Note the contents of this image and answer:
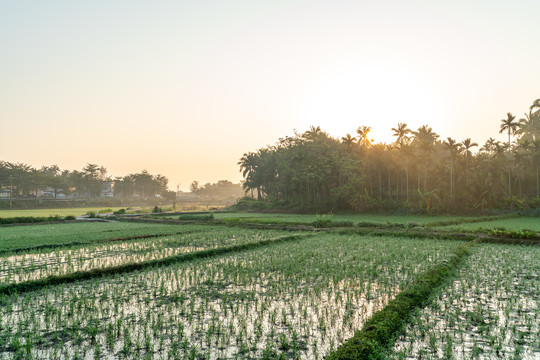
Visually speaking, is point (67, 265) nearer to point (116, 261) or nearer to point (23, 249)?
point (116, 261)

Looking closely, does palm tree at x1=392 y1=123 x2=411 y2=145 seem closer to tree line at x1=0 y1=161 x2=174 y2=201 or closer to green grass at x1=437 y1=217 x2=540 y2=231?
green grass at x1=437 y1=217 x2=540 y2=231

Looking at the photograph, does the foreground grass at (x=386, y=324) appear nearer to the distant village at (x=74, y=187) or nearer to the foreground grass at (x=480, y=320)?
the foreground grass at (x=480, y=320)

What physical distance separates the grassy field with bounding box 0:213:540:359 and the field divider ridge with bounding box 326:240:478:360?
0.26 feet

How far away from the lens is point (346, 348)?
361 centimetres

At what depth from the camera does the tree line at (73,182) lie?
6253 cm

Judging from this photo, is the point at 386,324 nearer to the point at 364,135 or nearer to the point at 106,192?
the point at 364,135

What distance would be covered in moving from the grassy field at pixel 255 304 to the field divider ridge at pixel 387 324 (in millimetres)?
81

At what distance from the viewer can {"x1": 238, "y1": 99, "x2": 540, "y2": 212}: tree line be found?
93.8 ft

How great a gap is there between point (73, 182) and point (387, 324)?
89.8 m

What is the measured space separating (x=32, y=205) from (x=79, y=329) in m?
64.6

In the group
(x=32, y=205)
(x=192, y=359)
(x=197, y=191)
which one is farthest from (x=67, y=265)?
(x=197, y=191)

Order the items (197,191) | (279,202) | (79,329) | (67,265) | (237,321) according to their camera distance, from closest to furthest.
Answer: (79,329)
(237,321)
(67,265)
(279,202)
(197,191)

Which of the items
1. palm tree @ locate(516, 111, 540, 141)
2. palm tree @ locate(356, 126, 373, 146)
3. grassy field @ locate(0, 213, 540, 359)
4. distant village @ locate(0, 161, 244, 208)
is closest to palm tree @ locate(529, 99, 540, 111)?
palm tree @ locate(516, 111, 540, 141)

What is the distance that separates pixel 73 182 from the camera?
262 feet
